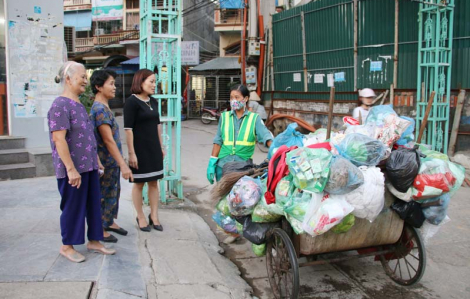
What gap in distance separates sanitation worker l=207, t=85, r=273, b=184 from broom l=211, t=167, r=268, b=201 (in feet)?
2.18

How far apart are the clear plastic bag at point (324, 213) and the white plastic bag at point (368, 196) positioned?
0.06 m

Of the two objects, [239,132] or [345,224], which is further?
[239,132]

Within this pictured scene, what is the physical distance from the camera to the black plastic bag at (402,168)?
308 centimetres

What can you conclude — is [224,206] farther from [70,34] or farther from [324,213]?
[70,34]

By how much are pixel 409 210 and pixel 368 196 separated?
58 centimetres

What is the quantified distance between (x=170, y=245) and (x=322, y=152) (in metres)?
2.07

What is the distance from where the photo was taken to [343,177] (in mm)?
2824

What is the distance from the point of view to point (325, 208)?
2820mm

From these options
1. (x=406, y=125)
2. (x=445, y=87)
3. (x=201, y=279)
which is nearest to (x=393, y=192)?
(x=406, y=125)

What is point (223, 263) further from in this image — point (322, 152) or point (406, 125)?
point (406, 125)

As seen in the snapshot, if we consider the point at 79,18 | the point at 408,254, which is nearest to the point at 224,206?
the point at 408,254

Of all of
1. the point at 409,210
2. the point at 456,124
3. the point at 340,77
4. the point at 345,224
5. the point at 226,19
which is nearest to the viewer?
the point at 345,224

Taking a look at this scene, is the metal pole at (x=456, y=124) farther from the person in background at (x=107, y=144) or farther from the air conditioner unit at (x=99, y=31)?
the air conditioner unit at (x=99, y=31)

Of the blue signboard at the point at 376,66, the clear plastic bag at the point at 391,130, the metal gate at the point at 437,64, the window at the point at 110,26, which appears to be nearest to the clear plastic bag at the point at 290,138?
the clear plastic bag at the point at 391,130
